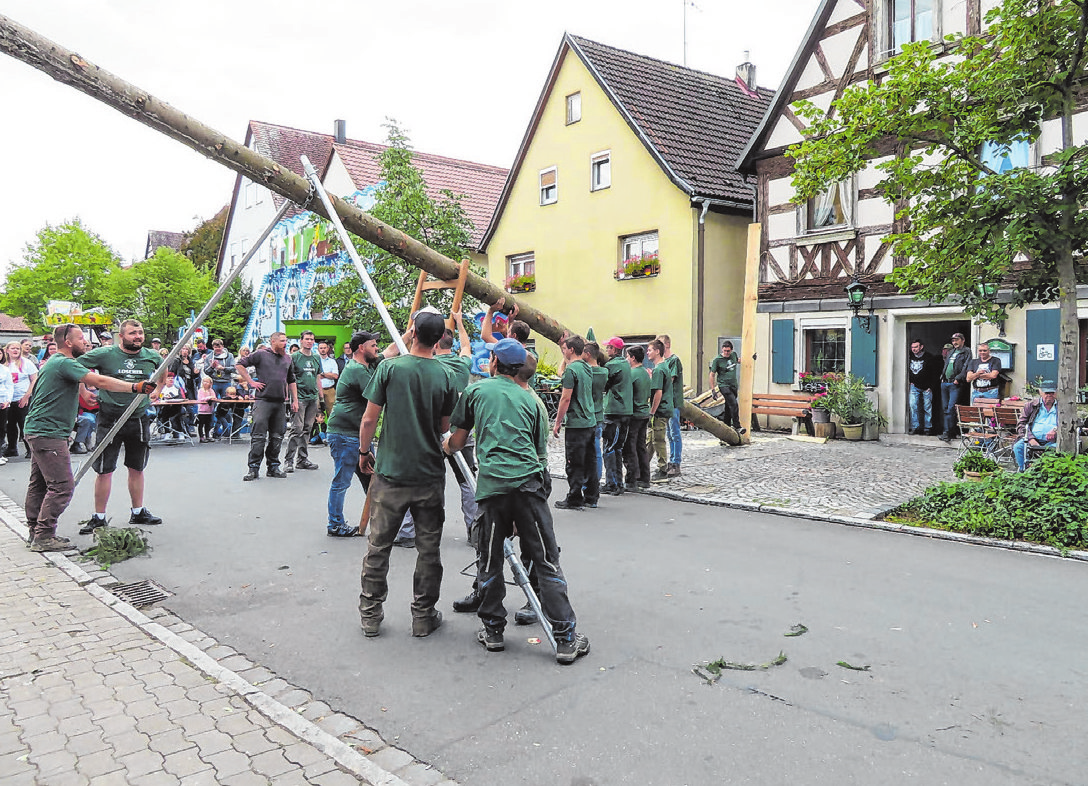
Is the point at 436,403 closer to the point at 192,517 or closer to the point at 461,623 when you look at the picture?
the point at 461,623

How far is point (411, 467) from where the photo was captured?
4.73 meters

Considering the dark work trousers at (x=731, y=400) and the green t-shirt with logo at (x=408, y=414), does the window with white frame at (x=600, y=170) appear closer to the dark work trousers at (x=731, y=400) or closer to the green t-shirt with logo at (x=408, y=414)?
the dark work trousers at (x=731, y=400)

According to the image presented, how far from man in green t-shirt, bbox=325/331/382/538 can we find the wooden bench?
10.4m

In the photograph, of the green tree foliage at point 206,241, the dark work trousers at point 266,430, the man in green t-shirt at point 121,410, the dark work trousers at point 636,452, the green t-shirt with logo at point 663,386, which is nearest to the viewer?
the man in green t-shirt at point 121,410

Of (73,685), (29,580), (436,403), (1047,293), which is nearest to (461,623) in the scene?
(436,403)

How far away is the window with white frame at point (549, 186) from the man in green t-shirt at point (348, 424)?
15.6 meters

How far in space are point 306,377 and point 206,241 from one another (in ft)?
120

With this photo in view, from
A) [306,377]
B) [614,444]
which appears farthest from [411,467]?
[306,377]

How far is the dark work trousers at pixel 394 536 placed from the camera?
473 cm

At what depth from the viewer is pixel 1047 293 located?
888 centimetres

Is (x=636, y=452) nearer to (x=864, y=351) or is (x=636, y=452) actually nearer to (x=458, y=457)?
(x=458, y=457)

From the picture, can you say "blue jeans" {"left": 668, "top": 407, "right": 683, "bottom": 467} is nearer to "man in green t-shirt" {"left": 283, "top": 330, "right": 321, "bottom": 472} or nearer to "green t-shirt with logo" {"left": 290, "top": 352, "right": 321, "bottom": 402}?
"man in green t-shirt" {"left": 283, "top": 330, "right": 321, "bottom": 472}

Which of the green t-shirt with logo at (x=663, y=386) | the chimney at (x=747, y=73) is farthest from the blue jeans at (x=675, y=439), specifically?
the chimney at (x=747, y=73)

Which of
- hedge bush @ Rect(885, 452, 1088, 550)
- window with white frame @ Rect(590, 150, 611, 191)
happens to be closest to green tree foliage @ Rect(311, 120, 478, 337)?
window with white frame @ Rect(590, 150, 611, 191)
